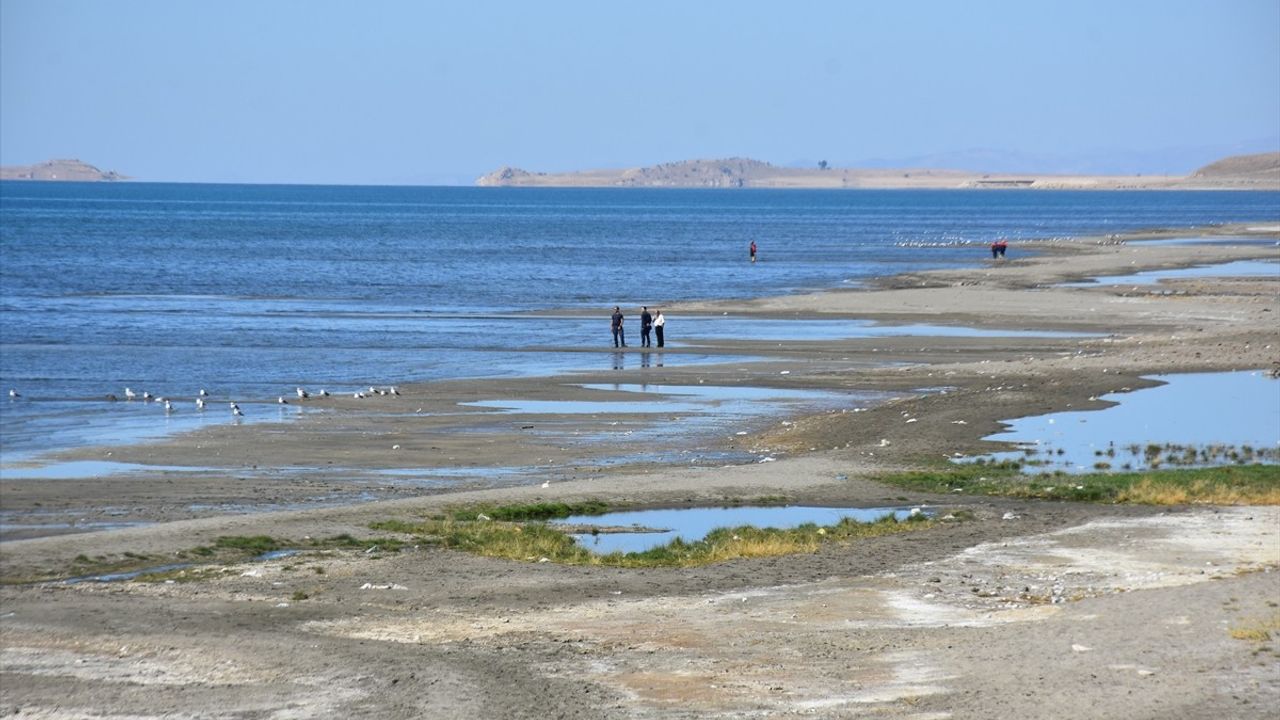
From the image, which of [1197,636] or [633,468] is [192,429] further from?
[1197,636]

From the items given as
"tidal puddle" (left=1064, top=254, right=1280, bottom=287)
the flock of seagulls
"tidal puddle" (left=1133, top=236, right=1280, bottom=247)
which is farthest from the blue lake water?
"tidal puddle" (left=1064, top=254, right=1280, bottom=287)

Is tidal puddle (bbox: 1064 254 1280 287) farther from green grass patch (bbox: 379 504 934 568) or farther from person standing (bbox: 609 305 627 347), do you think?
green grass patch (bbox: 379 504 934 568)

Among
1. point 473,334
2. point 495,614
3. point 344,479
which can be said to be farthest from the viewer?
point 473,334

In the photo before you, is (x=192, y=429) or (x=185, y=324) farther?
(x=185, y=324)

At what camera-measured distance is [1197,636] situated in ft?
52.0

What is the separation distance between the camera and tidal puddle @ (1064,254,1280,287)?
7393cm

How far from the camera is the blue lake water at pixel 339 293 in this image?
138ft

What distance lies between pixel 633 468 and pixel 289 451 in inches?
260

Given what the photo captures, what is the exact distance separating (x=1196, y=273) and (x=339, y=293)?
4017 cm

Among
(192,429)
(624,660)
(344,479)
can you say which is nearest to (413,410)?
(192,429)

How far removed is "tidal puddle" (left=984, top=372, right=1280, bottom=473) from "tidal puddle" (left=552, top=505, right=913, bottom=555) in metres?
4.69

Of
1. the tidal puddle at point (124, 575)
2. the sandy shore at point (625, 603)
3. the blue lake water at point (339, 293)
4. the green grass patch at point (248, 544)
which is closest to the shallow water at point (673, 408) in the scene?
the sandy shore at point (625, 603)

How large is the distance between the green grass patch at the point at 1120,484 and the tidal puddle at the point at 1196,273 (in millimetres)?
47949

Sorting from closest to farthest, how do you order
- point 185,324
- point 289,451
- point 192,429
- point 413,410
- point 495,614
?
point 495,614 < point 289,451 < point 192,429 < point 413,410 < point 185,324
